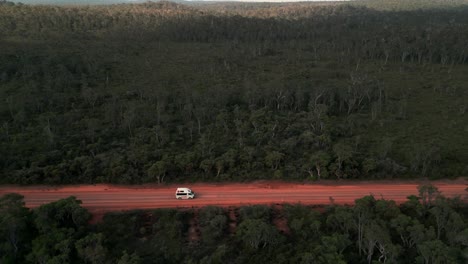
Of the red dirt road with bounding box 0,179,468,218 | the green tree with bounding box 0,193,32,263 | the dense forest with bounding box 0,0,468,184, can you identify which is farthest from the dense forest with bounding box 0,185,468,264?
the dense forest with bounding box 0,0,468,184

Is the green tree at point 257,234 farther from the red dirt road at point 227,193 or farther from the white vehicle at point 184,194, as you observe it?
the white vehicle at point 184,194

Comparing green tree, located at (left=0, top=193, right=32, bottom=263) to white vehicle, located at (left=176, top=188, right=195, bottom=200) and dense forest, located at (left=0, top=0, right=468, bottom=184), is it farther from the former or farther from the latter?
white vehicle, located at (left=176, top=188, right=195, bottom=200)

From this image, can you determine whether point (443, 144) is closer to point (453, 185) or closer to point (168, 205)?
point (453, 185)

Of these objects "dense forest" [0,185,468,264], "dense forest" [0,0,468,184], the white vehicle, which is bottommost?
"dense forest" [0,185,468,264]

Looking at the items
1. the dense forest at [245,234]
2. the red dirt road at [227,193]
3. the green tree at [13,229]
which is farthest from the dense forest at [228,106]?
the green tree at [13,229]

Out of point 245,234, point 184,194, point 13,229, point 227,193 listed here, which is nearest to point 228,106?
point 227,193

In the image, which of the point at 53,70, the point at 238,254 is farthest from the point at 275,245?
the point at 53,70
